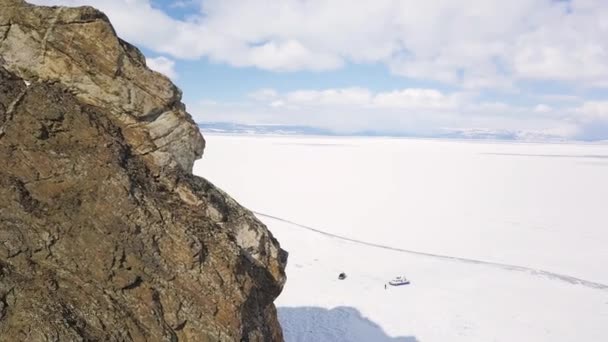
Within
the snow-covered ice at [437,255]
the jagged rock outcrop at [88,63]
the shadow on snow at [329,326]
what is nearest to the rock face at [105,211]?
the jagged rock outcrop at [88,63]

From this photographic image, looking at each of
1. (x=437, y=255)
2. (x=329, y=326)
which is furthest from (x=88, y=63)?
(x=437, y=255)

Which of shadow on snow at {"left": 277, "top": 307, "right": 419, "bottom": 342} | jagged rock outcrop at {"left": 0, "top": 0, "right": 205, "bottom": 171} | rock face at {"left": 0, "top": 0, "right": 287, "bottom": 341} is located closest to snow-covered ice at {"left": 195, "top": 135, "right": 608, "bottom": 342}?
shadow on snow at {"left": 277, "top": 307, "right": 419, "bottom": 342}

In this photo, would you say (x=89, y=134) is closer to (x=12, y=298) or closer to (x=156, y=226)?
(x=156, y=226)

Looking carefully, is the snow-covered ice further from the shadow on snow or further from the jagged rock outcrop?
the jagged rock outcrop

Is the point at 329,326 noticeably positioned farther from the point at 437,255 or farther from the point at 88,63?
the point at 88,63

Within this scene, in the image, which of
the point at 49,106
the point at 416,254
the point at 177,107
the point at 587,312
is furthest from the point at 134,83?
the point at 416,254

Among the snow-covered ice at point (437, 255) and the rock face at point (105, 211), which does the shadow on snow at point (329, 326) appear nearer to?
the snow-covered ice at point (437, 255)
